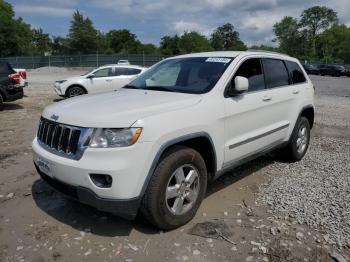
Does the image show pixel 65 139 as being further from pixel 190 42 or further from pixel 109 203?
pixel 190 42

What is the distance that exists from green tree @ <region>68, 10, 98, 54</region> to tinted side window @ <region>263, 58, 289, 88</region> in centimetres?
6643

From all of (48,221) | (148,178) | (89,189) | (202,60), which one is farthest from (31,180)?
(202,60)

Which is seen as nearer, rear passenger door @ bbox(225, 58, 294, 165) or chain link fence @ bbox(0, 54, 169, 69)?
rear passenger door @ bbox(225, 58, 294, 165)

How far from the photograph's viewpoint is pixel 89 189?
312 centimetres

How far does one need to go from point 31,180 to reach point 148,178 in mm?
2586

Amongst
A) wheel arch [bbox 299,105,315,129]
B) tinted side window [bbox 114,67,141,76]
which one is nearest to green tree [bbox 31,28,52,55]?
tinted side window [bbox 114,67,141,76]

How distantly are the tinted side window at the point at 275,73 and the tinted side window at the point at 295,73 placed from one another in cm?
19

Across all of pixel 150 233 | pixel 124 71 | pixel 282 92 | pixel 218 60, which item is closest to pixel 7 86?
pixel 124 71

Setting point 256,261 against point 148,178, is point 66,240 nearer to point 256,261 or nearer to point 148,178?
point 148,178

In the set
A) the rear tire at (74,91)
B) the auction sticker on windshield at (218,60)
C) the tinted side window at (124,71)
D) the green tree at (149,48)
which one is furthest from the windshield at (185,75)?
the green tree at (149,48)

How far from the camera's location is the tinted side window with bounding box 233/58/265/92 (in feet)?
14.4

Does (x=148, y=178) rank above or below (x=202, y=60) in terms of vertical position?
below

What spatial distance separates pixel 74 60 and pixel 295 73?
46.3 m

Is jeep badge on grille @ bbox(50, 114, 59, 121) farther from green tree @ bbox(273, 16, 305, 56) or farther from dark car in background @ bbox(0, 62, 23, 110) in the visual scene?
green tree @ bbox(273, 16, 305, 56)
